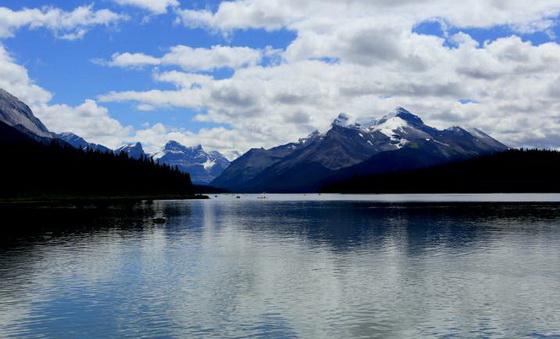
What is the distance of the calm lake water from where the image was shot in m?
35.2

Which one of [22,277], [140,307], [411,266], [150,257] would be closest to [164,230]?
[150,257]

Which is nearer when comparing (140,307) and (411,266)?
(140,307)

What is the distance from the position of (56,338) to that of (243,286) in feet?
63.0

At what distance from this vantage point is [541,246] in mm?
77688

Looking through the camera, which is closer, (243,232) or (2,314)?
(2,314)

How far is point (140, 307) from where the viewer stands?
40750mm

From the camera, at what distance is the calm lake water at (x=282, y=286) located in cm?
3520

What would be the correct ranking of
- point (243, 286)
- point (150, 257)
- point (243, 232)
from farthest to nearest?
point (243, 232) → point (150, 257) → point (243, 286)

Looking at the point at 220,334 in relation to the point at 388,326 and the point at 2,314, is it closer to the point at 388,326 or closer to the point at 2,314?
the point at 388,326

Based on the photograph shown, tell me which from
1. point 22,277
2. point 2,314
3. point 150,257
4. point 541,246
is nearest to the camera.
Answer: point 2,314

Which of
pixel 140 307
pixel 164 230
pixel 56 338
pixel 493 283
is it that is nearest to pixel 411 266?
pixel 493 283

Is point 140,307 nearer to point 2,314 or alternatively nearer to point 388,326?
point 2,314

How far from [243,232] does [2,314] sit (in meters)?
67.4

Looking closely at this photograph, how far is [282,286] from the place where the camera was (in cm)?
4872
